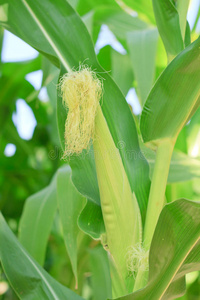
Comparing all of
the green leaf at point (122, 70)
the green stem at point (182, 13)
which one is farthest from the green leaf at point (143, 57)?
the green stem at point (182, 13)

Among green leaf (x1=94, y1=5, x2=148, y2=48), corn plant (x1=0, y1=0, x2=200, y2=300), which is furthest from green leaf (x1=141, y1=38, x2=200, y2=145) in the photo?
green leaf (x1=94, y1=5, x2=148, y2=48)

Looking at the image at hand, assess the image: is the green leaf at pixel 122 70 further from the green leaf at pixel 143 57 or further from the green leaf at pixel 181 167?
the green leaf at pixel 181 167

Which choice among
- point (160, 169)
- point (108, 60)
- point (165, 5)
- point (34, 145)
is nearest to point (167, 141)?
point (160, 169)

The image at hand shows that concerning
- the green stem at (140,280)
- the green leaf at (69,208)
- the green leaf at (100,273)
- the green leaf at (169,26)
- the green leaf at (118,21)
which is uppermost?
the green leaf at (118,21)

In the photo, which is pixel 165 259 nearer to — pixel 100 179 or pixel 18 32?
pixel 100 179

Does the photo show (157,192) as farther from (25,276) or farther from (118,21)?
(118,21)
